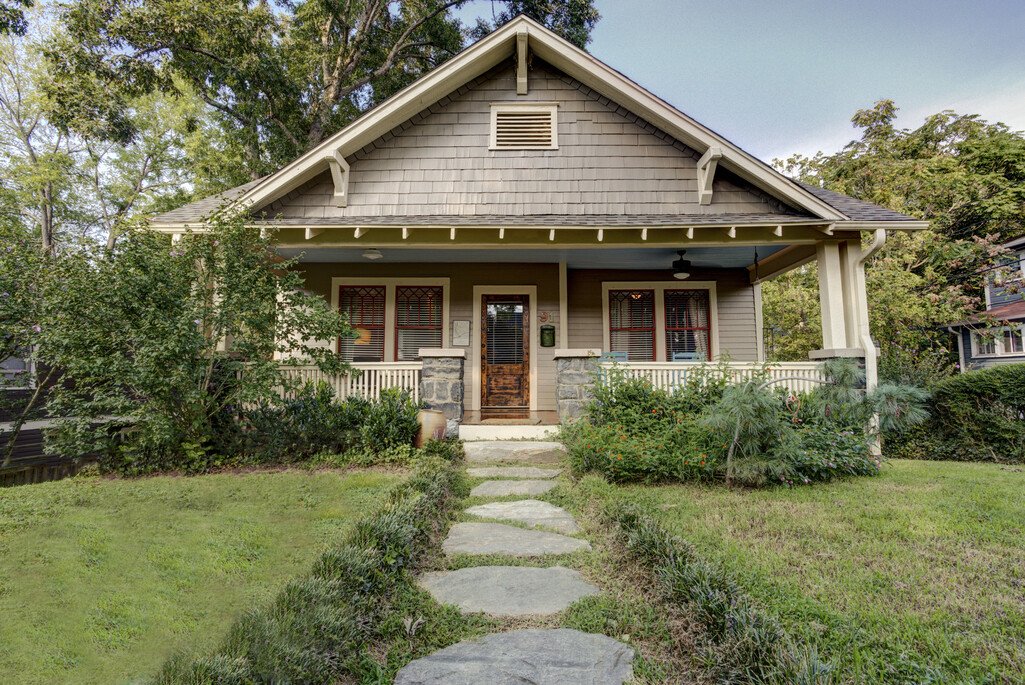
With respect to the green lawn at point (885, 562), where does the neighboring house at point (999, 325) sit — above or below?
above

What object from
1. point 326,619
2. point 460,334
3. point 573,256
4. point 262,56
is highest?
point 262,56

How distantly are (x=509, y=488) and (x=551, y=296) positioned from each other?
15.2ft

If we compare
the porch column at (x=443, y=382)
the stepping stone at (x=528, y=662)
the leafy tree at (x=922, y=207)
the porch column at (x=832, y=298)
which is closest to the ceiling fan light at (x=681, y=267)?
the porch column at (x=832, y=298)

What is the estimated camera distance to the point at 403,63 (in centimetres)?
1542

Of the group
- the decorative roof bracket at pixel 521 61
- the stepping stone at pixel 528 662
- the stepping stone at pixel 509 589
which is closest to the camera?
the stepping stone at pixel 528 662

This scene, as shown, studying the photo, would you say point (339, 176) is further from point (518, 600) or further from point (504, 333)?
point (518, 600)

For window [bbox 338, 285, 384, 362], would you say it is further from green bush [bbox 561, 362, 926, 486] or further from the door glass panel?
green bush [bbox 561, 362, 926, 486]

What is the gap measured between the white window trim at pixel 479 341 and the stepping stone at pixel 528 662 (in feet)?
20.6

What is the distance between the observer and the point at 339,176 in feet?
24.7

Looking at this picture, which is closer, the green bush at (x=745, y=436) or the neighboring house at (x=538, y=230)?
the green bush at (x=745, y=436)

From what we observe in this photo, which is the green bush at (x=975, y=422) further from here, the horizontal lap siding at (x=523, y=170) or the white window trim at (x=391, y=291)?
the white window trim at (x=391, y=291)

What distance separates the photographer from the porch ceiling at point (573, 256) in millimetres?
7961

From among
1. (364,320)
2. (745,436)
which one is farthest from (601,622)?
(364,320)

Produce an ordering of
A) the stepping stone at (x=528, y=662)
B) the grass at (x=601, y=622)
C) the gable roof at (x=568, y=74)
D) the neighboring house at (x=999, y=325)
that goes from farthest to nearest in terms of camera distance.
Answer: the neighboring house at (x=999, y=325) < the gable roof at (x=568, y=74) < the grass at (x=601, y=622) < the stepping stone at (x=528, y=662)
